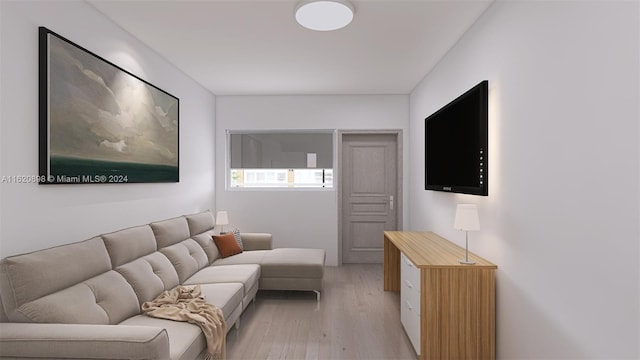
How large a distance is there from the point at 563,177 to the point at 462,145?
4.07ft

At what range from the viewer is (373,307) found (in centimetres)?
361

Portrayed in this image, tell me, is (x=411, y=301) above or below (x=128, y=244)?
below

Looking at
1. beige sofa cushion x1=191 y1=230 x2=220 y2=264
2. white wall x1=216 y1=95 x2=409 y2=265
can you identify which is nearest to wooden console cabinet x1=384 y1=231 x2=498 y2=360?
beige sofa cushion x1=191 y1=230 x2=220 y2=264

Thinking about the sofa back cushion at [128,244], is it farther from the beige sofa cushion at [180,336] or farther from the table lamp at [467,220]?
the table lamp at [467,220]

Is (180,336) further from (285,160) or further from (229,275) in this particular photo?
(285,160)

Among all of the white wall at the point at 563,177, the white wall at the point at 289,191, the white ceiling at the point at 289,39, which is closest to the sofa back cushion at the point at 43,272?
the white ceiling at the point at 289,39

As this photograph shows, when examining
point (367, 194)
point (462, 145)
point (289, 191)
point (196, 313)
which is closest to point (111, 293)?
point (196, 313)

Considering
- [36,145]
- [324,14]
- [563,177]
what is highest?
[324,14]

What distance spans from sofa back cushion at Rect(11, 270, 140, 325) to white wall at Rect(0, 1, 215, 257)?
39cm

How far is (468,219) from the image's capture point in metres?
2.47

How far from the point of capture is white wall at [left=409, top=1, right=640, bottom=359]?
4.52ft

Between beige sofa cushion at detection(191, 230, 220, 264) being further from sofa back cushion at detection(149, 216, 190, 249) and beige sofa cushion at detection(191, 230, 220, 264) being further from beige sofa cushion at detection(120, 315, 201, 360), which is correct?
beige sofa cushion at detection(120, 315, 201, 360)

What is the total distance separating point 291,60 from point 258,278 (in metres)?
2.43

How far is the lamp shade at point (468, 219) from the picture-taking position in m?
2.45
